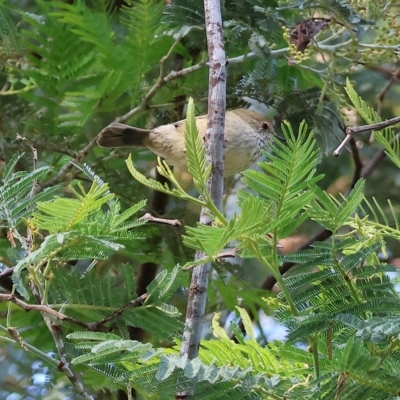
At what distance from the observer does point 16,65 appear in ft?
6.84

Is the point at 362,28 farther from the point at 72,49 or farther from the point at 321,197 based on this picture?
the point at 321,197

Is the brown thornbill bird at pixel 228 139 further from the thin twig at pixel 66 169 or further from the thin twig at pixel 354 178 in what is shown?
the thin twig at pixel 354 178

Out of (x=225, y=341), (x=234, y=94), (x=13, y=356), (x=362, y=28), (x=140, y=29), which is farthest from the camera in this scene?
(x=13, y=356)

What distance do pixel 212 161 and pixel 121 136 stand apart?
1.04 metres

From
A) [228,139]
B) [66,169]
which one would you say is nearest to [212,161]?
[66,169]

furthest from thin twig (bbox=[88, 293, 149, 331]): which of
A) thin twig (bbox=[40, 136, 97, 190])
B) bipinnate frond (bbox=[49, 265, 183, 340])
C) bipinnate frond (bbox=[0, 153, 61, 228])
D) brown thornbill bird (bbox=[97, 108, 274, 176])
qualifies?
brown thornbill bird (bbox=[97, 108, 274, 176])

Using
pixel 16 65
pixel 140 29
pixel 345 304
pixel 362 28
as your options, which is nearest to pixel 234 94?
pixel 140 29

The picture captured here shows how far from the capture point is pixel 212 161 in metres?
0.98

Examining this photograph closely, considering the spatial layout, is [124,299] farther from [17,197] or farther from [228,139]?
[228,139]

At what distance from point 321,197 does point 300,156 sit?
0.32 feet

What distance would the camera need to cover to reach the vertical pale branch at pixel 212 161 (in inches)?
36.1

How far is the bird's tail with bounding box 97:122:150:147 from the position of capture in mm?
1916

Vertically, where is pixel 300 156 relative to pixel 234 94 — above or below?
above

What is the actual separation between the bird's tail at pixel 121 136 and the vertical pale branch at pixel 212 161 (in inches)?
31.3
